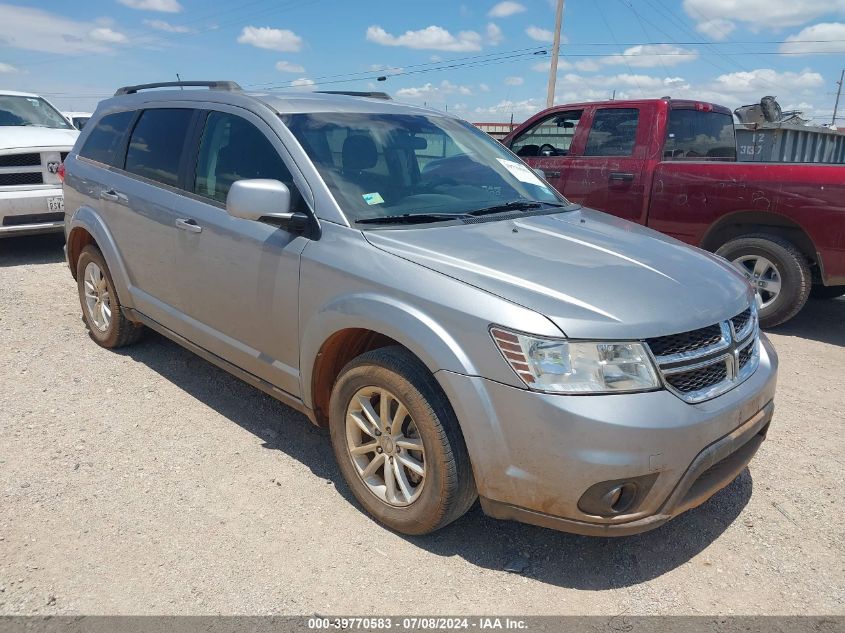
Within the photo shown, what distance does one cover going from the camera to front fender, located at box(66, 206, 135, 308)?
456 centimetres

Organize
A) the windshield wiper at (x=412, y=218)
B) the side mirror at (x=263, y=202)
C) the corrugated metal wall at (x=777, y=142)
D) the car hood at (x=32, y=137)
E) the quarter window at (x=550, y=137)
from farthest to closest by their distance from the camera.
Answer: the corrugated metal wall at (x=777, y=142), the car hood at (x=32, y=137), the quarter window at (x=550, y=137), the windshield wiper at (x=412, y=218), the side mirror at (x=263, y=202)

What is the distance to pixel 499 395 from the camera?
2412 mm

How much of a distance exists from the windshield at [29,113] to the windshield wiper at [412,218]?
7.61m

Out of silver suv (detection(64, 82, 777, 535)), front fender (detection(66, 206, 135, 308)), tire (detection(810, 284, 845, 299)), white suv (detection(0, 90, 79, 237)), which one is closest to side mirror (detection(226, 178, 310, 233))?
silver suv (detection(64, 82, 777, 535))

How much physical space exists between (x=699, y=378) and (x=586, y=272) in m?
0.59

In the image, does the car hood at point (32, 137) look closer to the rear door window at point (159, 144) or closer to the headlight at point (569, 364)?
the rear door window at point (159, 144)

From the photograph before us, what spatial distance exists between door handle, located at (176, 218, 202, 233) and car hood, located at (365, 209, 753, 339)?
49.5 inches

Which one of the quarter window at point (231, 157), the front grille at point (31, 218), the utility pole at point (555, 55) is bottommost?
the front grille at point (31, 218)

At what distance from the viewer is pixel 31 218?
25.0 ft

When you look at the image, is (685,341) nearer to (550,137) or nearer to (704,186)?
(704,186)

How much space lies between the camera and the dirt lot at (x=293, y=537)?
2.58 m

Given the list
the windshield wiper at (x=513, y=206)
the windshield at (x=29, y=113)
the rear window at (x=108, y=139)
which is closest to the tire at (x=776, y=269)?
the windshield wiper at (x=513, y=206)

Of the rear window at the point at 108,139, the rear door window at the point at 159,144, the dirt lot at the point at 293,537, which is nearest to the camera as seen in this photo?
the dirt lot at the point at 293,537

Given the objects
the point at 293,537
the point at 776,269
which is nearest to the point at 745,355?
the point at 293,537
